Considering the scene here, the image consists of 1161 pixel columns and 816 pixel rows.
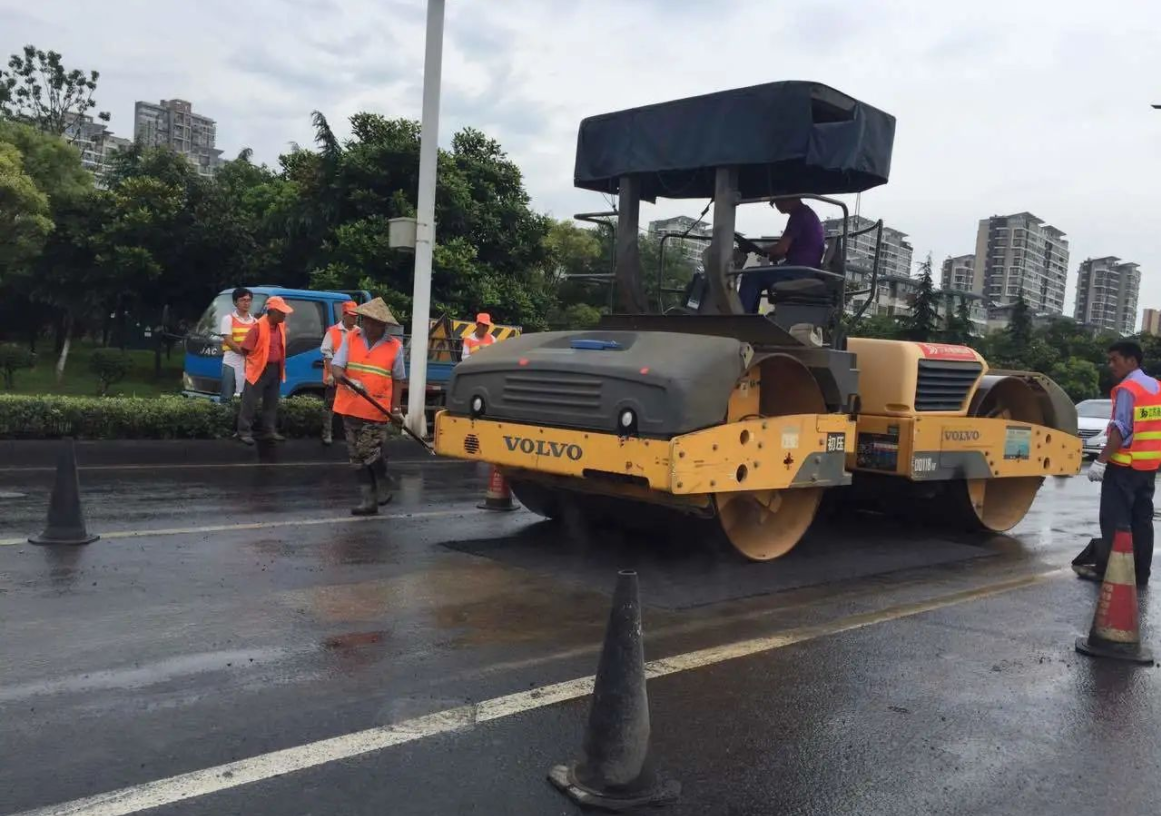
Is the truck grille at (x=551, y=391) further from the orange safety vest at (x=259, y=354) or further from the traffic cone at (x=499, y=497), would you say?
the orange safety vest at (x=259, y=354)

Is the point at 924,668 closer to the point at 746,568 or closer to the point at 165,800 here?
the point at 746,568

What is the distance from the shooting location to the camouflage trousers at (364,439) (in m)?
8.04

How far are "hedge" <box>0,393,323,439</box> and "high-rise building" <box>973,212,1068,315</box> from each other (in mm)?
79499

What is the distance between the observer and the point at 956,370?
8.11 m

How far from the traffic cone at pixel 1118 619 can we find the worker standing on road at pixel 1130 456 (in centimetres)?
150

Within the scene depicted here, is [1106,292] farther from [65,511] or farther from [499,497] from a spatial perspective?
[65,511]

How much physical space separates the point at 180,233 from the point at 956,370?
25.2 meters

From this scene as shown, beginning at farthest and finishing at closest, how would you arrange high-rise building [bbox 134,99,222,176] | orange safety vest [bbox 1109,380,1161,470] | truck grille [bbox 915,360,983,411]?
high-rise building [bbox 134,99,222,176], truck grille [bbox 915,360,983,411], orange safety vest [bbox 1109,380,1161,470]

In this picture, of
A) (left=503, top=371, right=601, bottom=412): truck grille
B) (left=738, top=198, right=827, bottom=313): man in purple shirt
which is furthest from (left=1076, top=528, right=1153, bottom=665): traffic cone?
(left=503, top=371, right=601, bottom=412): truck grille

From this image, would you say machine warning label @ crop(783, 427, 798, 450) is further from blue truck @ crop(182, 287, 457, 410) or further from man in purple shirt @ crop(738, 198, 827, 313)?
blue truck @ crop(182, 287, 457, 410)

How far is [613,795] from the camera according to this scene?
10.6 ft

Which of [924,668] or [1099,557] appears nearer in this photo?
[924,668]

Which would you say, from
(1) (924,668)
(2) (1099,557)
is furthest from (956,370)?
(1) (924,668)

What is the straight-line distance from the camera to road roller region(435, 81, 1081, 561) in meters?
6.00
